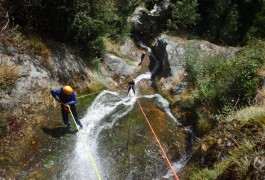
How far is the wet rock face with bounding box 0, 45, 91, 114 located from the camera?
10.4m

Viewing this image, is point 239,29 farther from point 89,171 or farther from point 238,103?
point 89,171

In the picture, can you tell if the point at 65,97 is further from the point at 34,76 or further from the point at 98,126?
the point at 34,76

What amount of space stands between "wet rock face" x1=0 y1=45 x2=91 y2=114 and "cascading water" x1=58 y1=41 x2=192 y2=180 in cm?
163

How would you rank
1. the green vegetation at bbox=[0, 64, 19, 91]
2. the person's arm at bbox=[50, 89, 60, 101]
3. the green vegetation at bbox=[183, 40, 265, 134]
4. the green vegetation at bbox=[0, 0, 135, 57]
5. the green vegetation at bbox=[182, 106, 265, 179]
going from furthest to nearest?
the green vegetation at bbox=[0, 0, 135, 57] → the green vegetation at bbox=[183, 40, 265, 134] → the green vegetation at bbox=[0, 64, 19, 91] → the person's arm at bbox=[50, 89, 60, 101] → the green vegetation at bbox=[182, 106, 265, 179]

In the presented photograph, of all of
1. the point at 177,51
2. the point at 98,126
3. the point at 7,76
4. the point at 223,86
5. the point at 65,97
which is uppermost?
the point at 177,51

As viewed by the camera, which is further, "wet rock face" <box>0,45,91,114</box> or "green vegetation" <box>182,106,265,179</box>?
"wet rock face" <box>0,45,91,114</box>

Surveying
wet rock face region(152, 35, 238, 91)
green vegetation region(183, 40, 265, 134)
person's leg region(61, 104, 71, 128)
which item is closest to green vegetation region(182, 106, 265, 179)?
green vegetation region(183, 40, 265, 134)

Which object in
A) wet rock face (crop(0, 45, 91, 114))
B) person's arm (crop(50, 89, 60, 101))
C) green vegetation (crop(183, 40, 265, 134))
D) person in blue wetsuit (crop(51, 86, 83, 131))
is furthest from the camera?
green vegetation (crop(183, 40, 265, 134))

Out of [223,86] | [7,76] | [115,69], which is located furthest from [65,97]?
[115,69]

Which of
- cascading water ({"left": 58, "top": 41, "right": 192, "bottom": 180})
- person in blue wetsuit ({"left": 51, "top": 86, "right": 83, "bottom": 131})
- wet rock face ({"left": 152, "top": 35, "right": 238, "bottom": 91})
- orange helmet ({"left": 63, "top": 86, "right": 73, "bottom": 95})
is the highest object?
wet rock face ({"left": 152, "top": 35, "right": 238, "bottom": 91})

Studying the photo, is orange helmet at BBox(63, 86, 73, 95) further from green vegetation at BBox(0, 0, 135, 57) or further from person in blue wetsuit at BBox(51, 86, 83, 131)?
green vegetation at BBox(0, 0, 135, 57)

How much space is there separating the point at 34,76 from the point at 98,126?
327 cm

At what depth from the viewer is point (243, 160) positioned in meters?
5.25

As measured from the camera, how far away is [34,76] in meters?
11.3
